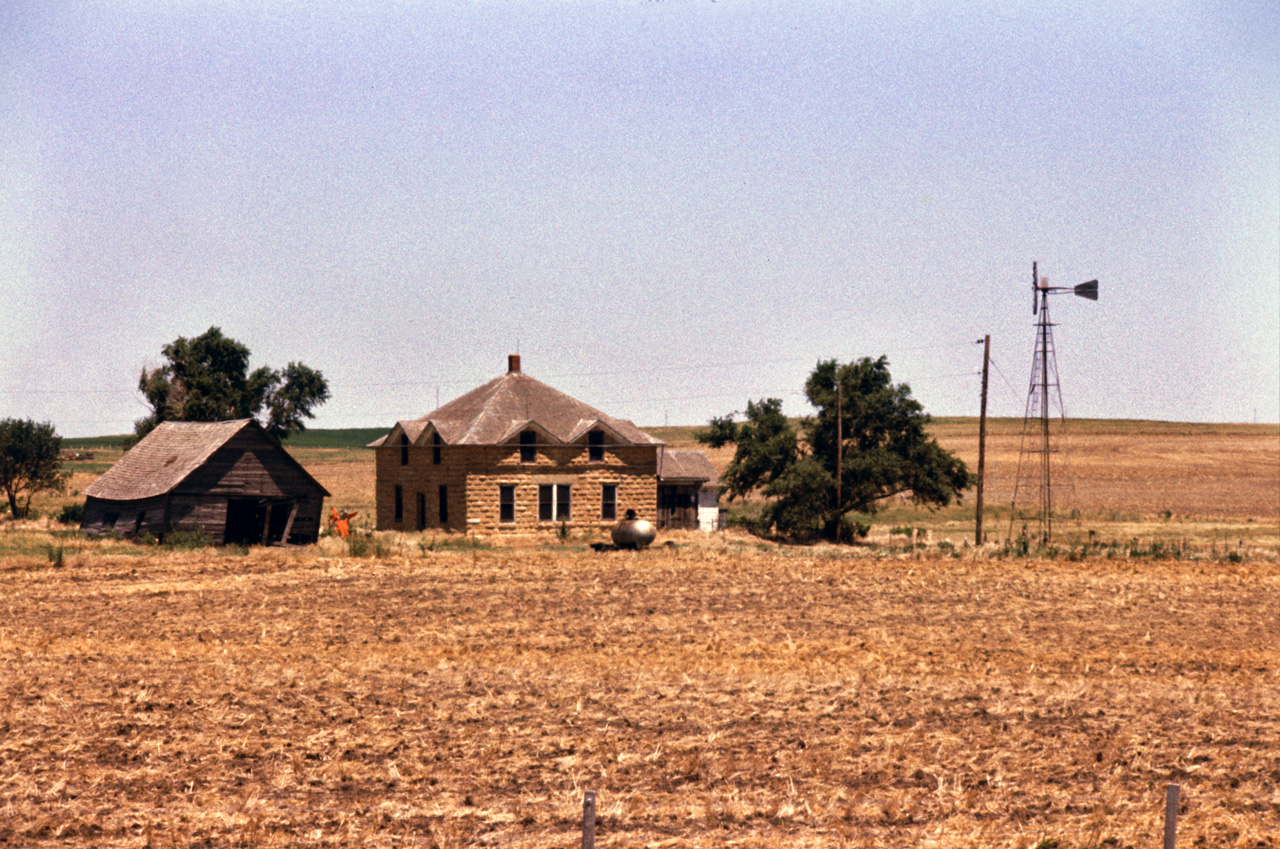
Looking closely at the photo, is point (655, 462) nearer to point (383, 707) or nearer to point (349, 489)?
point (383, 707)

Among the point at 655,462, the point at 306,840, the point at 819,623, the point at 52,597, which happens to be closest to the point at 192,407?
the point at 655,462

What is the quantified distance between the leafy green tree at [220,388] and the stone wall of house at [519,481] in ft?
42.6

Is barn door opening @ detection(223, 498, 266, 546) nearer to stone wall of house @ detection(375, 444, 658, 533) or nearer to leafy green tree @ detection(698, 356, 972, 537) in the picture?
stone wall of house @ detection(375, 444, 658, 533)

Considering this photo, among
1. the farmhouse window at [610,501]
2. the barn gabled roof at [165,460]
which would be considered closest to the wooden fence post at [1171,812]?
the barn gabled roof at [165,460]

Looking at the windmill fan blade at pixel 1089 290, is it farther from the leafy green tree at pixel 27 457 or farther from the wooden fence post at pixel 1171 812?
the leafy green tree at pixel 27 457

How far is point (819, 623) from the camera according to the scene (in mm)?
24312

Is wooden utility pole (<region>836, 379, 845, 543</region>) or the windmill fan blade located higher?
the windmill fan blade

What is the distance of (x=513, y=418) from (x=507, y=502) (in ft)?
12.1

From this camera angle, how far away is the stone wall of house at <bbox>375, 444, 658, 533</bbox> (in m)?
44.7

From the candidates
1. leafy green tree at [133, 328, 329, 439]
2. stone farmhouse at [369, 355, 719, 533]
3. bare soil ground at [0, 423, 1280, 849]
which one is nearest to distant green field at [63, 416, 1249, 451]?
leafy green tree at [133, 328, 329, 439]

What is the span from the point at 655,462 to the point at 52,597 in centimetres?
2446

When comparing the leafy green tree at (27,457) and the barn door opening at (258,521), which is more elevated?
the leafy green tree at (27,457)

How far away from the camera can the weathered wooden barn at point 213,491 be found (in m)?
39.3

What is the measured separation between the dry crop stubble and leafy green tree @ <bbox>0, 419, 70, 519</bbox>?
3148 centimetres
